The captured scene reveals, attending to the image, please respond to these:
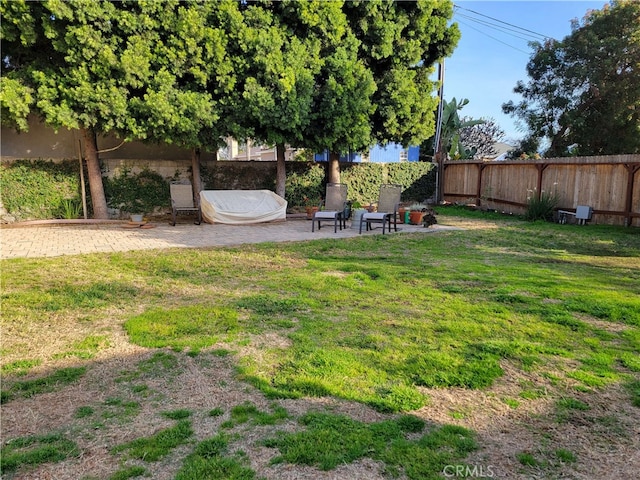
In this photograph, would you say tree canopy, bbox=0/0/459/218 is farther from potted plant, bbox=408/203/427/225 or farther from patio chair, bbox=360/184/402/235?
potted plant, bbox=408/203/427/225

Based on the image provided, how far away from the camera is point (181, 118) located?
11.0m

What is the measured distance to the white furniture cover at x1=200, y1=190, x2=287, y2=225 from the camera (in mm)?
12359

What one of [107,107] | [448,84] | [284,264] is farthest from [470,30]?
[284,264]

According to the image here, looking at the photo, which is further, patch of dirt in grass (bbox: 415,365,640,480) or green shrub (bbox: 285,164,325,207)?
green shrub (bbox: 285,164,325,207)

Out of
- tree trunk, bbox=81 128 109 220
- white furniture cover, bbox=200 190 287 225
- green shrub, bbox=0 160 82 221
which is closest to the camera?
green shrub, bbox=0 160 82 221

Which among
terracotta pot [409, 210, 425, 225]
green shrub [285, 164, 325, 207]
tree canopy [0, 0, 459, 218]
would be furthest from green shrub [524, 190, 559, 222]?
green shrub [285, 164, 325, 207]

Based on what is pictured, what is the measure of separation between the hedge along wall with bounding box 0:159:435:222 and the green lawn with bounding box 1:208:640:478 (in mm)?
6334

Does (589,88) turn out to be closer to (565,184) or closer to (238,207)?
(565,184)

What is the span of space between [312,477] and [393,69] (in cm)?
1360

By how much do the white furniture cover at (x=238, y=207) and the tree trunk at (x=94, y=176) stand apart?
9.69 feet

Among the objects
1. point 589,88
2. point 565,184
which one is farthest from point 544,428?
point 589,88

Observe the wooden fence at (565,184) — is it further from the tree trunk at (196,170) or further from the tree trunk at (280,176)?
the tree trunk at (196,170)

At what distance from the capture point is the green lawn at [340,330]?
2.55 meters

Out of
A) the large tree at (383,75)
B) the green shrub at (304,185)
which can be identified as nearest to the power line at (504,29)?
the large tree at (383,75)
